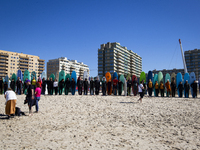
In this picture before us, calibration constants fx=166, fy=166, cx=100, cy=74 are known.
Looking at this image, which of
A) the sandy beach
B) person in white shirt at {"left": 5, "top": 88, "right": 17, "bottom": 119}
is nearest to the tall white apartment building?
person in white shirt at {"left": 5, "top": 88, "right": 17, "bottom": 119}

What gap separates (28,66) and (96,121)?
90865 mm

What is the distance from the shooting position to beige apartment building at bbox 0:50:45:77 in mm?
79500

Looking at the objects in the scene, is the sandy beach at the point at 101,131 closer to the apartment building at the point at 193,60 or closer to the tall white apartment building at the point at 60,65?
the tall white apartment building at the point at 60,65

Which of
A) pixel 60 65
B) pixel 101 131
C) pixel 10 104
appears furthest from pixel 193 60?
pixel 10 104

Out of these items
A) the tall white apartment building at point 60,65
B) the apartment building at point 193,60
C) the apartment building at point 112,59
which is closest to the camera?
the apartment building at point 112,59

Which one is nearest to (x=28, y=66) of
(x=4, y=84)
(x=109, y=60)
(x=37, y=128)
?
(x=109, y=60)

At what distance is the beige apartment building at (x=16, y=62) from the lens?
79500 millimetres

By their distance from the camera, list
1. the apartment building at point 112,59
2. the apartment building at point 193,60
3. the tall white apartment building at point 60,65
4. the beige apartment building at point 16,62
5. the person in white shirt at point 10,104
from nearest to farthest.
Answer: the person in white shirt at point 10,104 → the beige apartment building at point 16,62 → the apartment building at point 112,59 → the apartment building at point 193,60 → the tall white apartment building at point 60,65

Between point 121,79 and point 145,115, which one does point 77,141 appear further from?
point 121,79

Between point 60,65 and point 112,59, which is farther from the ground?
point 112,59

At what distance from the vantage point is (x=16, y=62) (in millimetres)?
83500

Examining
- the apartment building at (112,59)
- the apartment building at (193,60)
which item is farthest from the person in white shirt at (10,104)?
the apartment building at (193,60)

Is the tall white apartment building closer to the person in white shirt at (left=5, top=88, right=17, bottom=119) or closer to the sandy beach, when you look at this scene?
the person in white shirt at (left=5, top=88, right=17, bottom=119)

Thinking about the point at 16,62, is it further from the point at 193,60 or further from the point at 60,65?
the point at 193,60
